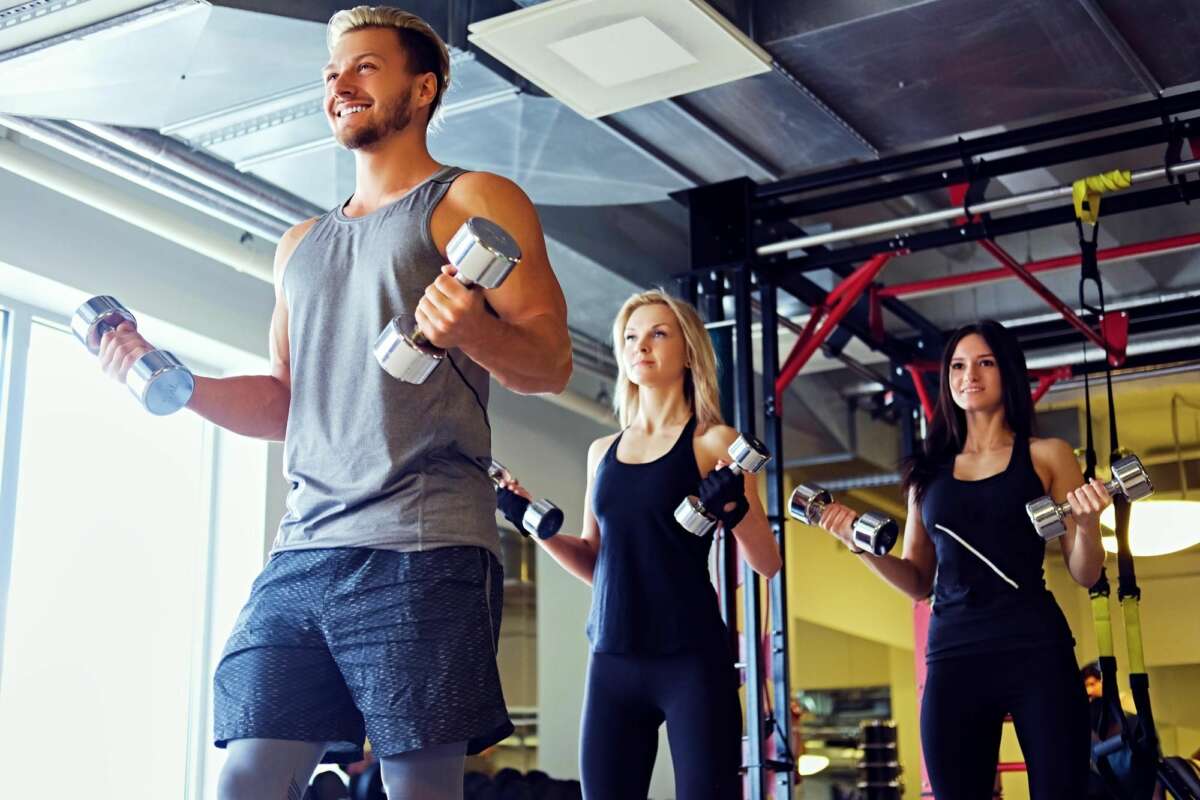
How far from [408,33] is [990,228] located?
289cm

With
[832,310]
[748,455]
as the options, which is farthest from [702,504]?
[832,310]

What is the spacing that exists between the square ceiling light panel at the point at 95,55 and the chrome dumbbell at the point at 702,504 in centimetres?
176

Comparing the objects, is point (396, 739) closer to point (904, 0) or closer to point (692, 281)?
point (904, 0)

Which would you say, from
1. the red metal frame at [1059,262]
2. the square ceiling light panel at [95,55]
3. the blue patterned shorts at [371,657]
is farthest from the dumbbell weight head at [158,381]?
the red metal frame at [1059,262]

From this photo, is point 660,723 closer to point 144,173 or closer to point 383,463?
point 383,463

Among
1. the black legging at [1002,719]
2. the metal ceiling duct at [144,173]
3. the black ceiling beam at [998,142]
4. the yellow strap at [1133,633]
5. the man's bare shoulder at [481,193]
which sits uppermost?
the metal ceiling duct at [144,173]

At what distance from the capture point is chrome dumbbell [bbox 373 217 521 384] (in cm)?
152

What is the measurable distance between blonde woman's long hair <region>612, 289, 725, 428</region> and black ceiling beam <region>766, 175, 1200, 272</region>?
1261mm

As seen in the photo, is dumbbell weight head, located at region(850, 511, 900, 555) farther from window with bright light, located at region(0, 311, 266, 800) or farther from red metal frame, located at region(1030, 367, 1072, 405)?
window with bright light, located at region(0, 311, 266, 800)

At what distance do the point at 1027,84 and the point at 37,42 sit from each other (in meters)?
2.82

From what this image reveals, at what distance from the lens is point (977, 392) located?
3.54 m

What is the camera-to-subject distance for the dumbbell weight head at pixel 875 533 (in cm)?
328

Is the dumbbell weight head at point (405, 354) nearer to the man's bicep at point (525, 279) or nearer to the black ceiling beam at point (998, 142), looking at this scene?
the man's bicep at point (525, 279)

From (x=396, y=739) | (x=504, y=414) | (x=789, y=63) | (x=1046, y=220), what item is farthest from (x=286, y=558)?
(x=504, y=414)
